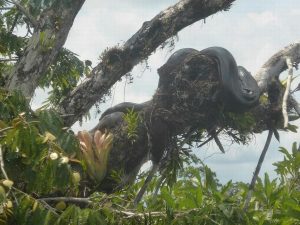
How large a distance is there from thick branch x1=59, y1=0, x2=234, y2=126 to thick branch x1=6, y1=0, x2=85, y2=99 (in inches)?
13.5

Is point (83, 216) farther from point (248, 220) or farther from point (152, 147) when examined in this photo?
point (152, 147)

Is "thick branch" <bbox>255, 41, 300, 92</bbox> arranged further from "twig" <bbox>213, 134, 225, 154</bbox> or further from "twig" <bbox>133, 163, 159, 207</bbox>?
"twig" <bbox>133, 163, 159, 207</bbox>

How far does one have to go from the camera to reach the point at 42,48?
4938 mm

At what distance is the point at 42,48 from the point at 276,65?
204cm

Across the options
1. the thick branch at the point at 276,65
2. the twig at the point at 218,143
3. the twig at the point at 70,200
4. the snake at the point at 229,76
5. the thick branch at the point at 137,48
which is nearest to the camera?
the twig at the point at 70,200

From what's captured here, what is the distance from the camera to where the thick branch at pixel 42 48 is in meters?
4.92

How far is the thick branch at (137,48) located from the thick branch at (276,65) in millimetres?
664

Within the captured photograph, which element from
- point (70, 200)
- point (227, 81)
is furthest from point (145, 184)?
point (70, 200)

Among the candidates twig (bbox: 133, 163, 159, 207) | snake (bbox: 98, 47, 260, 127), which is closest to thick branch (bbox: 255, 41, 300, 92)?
snake (bbox: 98, 47, 260, 127)

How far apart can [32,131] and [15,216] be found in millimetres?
411

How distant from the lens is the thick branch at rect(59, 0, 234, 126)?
5.06 m

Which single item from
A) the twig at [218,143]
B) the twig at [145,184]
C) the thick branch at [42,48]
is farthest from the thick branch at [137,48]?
the twig at [218,143]

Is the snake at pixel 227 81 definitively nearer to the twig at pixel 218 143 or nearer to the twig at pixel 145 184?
the twig at pixel 218 143

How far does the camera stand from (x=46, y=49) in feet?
16.2
